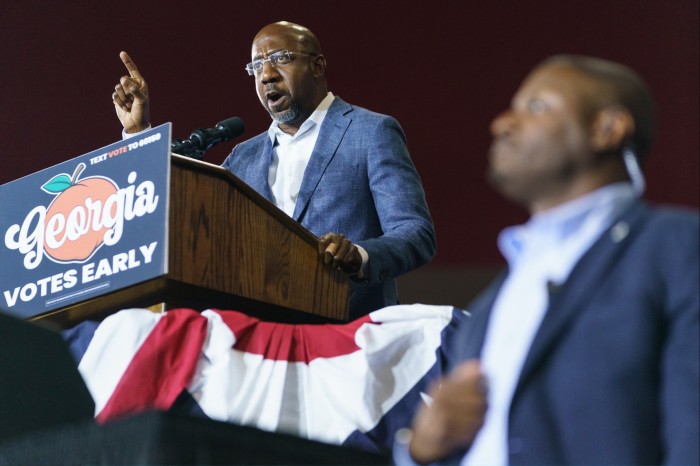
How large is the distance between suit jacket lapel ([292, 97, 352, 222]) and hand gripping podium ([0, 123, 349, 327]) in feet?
1.37

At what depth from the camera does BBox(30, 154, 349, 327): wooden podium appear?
7.82 feet

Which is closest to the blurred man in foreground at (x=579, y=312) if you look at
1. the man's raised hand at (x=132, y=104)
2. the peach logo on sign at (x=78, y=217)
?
the peach logo on sign at (x=78, y=217)

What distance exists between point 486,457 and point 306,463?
0.42m

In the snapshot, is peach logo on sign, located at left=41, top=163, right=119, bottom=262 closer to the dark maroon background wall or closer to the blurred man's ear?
the blurred man's ear

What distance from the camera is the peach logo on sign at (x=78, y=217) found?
2.41m

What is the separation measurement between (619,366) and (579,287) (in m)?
0.10

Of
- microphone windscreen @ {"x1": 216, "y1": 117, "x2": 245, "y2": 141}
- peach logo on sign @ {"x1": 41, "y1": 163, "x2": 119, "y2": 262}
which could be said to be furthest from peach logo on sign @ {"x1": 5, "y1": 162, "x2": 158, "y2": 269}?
microphone windscreen @ {"x1": 216, "y1": 117, "x2": 245, "y2": 141}

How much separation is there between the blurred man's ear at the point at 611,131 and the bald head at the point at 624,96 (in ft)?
0.05

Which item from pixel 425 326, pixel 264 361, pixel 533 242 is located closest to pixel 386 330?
pixel 425 326

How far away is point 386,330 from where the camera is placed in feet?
8.07

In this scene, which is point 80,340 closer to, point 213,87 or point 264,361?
point 264,361

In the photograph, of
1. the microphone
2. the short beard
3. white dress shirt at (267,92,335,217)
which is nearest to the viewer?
the microphone

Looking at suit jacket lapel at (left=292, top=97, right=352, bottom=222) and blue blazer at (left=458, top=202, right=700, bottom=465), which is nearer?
blue blazer at (left=458, top=202, right=700, bottom=465)

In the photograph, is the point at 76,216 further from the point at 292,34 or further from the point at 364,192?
the point at 292,34
